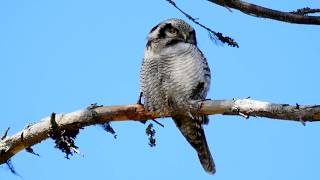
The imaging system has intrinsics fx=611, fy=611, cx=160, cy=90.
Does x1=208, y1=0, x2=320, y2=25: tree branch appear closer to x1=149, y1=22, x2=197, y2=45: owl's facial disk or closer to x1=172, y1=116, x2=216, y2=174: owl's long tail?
x1=172, y1=116, x2=216, y2=174: owl's long tail

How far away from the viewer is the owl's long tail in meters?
5.85

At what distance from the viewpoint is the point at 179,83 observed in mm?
5836

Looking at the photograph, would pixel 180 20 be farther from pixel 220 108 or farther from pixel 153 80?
pixel 220 108

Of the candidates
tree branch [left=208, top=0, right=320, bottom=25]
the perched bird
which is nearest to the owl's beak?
the perched bird

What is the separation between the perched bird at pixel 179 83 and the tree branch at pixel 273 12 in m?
2.13

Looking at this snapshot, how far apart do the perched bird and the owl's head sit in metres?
0.13

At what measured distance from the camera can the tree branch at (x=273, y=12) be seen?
3415 millimetres

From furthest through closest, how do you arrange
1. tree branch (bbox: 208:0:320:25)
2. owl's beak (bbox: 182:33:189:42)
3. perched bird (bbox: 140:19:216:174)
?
owl's beak (bbox: 182:33:189:42) < perched bird (bbox: 140:19:216:174) < tree branch (bbox: 208:0:320:25)

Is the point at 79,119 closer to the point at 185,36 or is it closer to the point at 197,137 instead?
the point at 197,137

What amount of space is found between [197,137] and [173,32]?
1.20 m

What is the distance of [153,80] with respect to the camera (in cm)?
598

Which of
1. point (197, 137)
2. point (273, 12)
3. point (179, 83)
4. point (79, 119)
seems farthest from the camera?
point (197, 137)

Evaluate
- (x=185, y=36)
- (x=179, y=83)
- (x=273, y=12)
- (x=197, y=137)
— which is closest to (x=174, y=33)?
(x=185, y=36)

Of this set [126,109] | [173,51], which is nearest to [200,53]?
[173,51]
